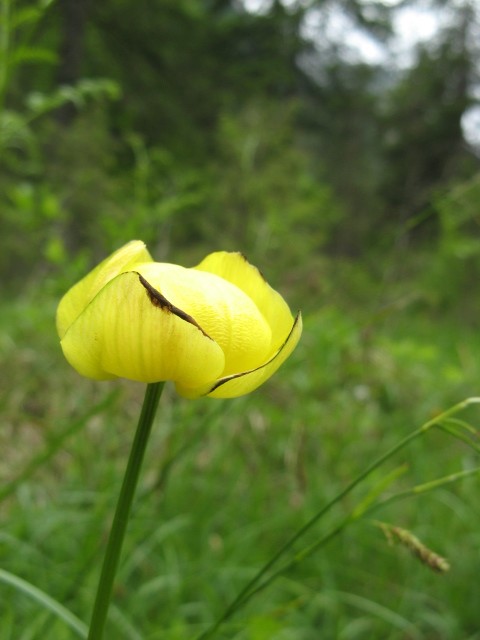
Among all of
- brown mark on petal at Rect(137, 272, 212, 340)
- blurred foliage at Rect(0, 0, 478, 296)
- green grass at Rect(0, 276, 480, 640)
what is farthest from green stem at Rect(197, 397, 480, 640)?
blurred foliage at Rect(0, 0, 478, 296)

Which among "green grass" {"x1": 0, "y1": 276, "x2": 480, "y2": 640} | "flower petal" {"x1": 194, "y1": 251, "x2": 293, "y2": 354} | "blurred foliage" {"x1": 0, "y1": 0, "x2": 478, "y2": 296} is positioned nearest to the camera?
"flower petal" {"x1": 194, "y1": 251, "x2": 293, "y2": 354}

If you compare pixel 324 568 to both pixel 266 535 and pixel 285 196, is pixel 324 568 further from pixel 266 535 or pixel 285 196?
pixel 285 196

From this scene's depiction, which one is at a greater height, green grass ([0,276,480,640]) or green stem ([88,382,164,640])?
green stem ([88,382,164,640])

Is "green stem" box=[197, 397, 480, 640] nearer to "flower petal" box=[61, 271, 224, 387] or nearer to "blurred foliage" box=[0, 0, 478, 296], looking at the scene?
"flower petal" box=[61, 271, 224, 387]

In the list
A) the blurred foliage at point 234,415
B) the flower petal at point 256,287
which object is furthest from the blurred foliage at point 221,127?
the flower petal at point 256,287

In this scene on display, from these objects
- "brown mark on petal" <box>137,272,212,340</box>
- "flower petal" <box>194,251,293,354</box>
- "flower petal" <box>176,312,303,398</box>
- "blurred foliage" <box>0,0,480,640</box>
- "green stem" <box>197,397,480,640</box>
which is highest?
"brown mark on petal" <box>137,272,212,340</box>

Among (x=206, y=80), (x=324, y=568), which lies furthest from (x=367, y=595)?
(x=206, y=80)

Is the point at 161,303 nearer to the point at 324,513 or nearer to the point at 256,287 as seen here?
the point at 256,287

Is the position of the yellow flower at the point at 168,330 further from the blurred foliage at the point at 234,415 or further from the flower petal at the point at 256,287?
the blurred foliage at the point at 234,415
